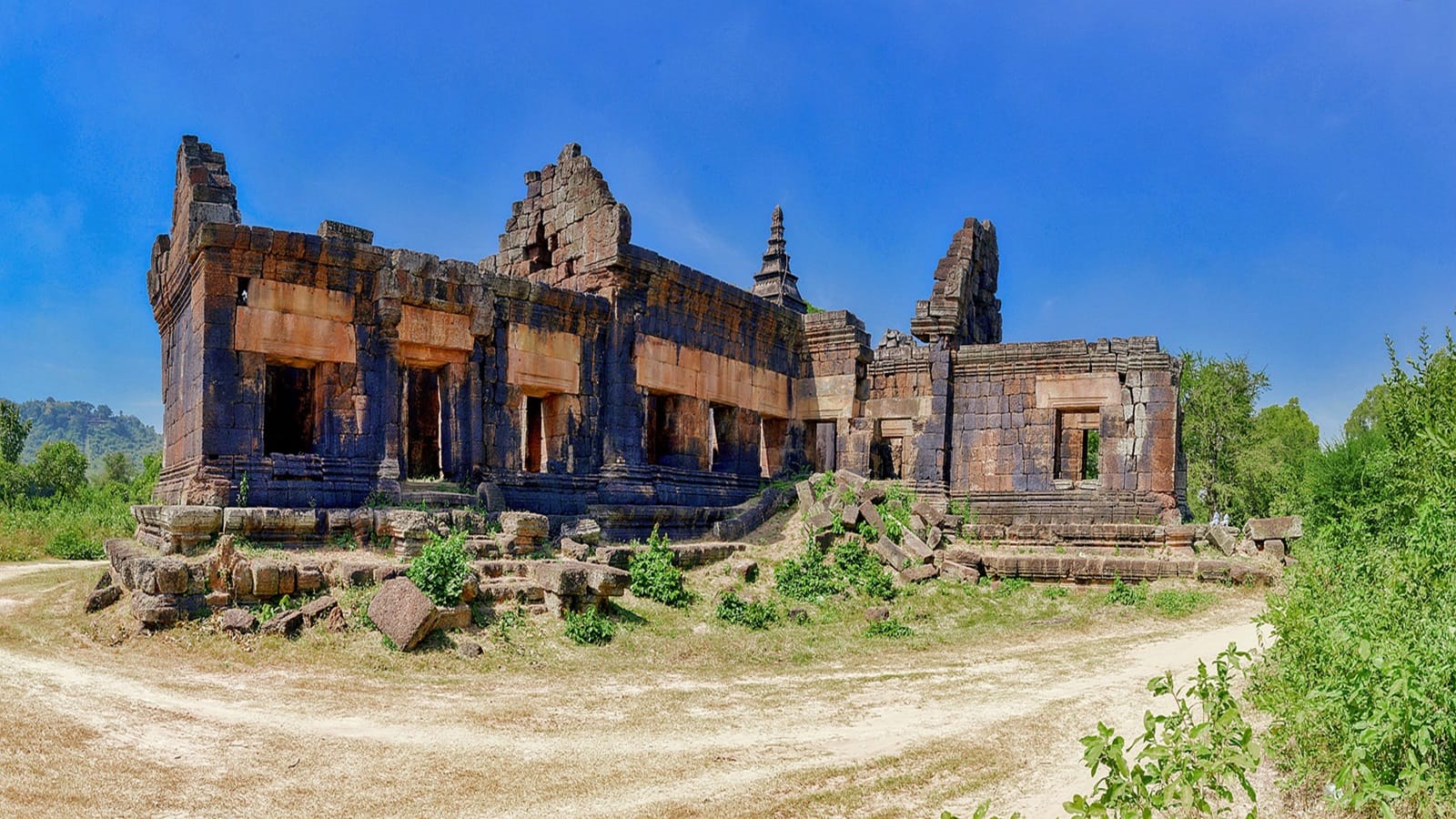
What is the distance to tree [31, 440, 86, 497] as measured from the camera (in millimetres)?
36906

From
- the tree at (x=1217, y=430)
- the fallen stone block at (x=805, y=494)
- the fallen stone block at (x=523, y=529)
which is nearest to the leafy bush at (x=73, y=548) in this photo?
the fallen stone block at (x=523, y=529)

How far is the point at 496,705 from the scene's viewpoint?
833 cm

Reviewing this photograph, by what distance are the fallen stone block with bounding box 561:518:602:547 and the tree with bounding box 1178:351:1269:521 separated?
2726 centimetres

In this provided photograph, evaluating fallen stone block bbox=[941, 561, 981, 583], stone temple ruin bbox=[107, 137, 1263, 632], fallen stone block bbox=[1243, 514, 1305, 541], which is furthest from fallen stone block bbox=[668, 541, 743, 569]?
fallen stone block bbox=[1243, 514, 1305, 541]

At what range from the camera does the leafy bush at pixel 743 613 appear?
41.2ft

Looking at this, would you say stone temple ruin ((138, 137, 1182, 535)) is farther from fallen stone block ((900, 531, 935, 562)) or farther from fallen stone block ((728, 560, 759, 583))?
fallen stone block ((900, 531, 935, 562))

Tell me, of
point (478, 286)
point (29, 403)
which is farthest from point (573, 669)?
point (29, 403)

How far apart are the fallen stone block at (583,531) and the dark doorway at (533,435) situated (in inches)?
110

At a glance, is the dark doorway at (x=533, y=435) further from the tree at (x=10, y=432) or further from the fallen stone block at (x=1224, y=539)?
the tree at (x=10, y=432)

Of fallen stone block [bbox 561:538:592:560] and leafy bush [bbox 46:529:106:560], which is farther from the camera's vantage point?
leafy bush [bbox 46:529:106:560]

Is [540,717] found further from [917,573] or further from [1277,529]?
[1277,529]

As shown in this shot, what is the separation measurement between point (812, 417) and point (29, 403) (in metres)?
171

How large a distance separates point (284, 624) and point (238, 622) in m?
0.43

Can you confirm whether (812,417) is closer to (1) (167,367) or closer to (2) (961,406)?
(2) (961,406)
